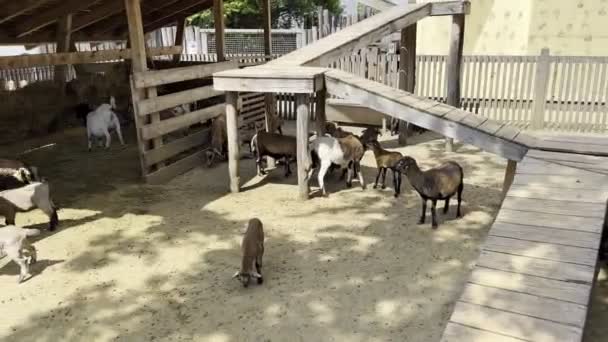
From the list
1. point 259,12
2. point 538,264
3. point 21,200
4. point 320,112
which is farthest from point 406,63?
point 259,12

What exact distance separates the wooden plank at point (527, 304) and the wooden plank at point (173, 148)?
20.7 feet

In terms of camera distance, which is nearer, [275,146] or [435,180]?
[435,180]

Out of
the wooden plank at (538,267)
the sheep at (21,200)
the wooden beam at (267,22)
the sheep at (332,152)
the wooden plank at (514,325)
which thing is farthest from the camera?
the wooden beam at (267,22)

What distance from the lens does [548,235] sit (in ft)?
11.4

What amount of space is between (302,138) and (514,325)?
4681mm

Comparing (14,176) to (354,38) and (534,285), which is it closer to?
(354,38)

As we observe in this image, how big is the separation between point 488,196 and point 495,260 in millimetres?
4299

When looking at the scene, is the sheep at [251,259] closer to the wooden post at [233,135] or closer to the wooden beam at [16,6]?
the wooden post at [233,135]

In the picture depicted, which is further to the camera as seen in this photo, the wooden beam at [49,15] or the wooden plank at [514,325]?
the wooden beam at [49,15]

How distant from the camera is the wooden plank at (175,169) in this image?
8.22 metres

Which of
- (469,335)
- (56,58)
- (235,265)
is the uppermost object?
(56,58)

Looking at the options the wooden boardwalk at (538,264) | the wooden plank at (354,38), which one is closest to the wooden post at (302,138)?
the wooden plank at (354,38)

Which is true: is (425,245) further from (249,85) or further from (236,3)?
(236,3)

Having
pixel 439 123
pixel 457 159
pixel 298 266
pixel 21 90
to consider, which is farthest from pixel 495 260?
pixel 21 90
